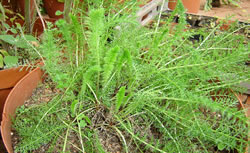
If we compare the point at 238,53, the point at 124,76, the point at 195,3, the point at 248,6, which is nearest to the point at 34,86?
the point at 124,76

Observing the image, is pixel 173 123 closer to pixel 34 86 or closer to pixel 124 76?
pixel 124 76

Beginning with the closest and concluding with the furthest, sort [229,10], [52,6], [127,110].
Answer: [127,110]
[52,6]
[229,10]

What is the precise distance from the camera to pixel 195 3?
236cm

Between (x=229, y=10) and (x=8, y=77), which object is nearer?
(x=8, y=77)

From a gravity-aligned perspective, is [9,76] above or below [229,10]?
below

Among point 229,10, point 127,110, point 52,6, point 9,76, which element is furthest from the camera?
point 229,10

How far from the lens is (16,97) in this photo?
746 mm

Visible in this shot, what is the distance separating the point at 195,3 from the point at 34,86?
2.04m

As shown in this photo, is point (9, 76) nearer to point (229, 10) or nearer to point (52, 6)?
point (52, 6)

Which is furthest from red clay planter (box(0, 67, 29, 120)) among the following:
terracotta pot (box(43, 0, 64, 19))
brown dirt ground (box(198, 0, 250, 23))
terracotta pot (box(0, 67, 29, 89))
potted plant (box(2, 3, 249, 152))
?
brown dirt ground (box(198, 0, 250, 23))

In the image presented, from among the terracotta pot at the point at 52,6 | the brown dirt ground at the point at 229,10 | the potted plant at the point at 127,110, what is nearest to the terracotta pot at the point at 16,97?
the potted plant at the point at 127,110

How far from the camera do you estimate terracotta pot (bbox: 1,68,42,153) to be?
25.3 inches

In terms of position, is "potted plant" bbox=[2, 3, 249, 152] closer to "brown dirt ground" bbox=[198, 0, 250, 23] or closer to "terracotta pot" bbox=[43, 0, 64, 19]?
"terracotta pot" bbox=[43, 0, 64, 19]

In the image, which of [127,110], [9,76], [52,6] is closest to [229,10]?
[52,6]
